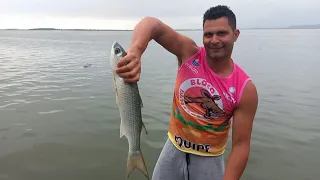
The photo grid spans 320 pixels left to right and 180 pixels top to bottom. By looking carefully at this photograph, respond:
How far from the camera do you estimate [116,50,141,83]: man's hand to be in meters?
2.57

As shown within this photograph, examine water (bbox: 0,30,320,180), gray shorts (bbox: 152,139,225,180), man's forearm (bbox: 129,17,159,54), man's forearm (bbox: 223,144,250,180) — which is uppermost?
man's forearm (bbox: 129,17,159,54)

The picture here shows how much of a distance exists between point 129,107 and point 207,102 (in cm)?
102

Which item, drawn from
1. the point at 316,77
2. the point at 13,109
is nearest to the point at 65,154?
the point at 13,109

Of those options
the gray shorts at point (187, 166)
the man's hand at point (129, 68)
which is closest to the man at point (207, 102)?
the gray shorts at point (187, 166)

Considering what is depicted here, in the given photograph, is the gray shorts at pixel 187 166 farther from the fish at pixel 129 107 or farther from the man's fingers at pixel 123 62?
the man's fingers at pixel 123 62

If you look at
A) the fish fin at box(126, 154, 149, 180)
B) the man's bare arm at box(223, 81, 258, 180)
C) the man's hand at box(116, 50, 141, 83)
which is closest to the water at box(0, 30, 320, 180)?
the fish fin at box(126, 154, 149, 180)

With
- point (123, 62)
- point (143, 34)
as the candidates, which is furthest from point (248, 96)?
point (123, 62)

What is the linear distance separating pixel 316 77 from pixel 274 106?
864 cm

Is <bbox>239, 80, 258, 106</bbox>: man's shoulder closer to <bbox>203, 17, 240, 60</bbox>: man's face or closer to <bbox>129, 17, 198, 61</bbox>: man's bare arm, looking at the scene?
<bbox>203, 17, 240, 60</bbox>: man's face

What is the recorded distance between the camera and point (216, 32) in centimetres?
336

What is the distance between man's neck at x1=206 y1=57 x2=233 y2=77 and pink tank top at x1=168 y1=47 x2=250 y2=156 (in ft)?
0.16

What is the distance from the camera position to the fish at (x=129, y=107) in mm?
2674

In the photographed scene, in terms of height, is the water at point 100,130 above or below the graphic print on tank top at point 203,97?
below

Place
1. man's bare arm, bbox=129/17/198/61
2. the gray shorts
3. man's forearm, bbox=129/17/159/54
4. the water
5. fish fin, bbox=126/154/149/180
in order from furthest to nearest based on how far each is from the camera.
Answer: the water → the gray shorts → fish fin, bbox=126/154/149/180 → man's bare arm, bbox=129/17/198/61 → man's forearm, bbox=129/17/159/54
